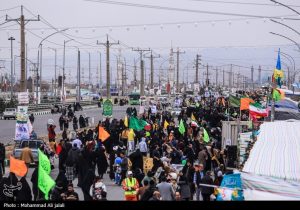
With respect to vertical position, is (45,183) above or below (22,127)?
above

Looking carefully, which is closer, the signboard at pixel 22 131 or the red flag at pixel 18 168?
the red flag at pixel 18 168

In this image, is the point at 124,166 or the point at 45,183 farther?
the point at 124,166

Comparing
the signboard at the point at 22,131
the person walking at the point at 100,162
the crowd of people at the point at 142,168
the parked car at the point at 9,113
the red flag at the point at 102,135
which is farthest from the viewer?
the parked car at the point at 9,113

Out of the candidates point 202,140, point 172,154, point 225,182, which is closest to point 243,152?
point 172,154

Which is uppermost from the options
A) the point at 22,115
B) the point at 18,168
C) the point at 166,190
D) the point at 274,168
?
the point at 22,115

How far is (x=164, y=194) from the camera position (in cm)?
1620

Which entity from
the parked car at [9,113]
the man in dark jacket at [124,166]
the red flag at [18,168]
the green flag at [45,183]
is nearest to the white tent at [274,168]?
the green flag at [45,183]

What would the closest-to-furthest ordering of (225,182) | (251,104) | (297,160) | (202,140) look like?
1. (225,182)
2. (297,160)
3. (202,140)
4. (251,104)

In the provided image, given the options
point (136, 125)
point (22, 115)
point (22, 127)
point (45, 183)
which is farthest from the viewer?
point (136, 125)

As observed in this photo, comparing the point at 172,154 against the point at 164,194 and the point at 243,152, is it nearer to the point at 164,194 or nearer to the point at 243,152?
the point at 243,152

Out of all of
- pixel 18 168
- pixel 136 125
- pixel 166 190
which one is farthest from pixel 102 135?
pixel 166 190

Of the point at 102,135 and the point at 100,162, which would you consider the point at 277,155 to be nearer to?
the point at 100,162

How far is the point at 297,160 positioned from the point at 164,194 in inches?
112

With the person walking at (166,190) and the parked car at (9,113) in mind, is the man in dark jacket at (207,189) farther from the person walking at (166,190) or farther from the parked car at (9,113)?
the parked car at (9,113)
